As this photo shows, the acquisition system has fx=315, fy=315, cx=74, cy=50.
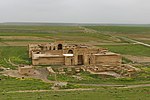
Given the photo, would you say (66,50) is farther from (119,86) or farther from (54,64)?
(119,86)

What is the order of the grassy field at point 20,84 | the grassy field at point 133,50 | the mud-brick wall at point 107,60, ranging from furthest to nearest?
1. the grassy field at point 133,50
2. the mud-brick wall at point 107,60
3. the grassy field at point 20,84

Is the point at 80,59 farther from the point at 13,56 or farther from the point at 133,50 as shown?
the point at 133,50

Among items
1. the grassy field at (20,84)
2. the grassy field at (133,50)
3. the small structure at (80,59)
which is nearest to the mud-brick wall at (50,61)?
the small structure at (80,59)

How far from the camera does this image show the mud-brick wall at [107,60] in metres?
46.4

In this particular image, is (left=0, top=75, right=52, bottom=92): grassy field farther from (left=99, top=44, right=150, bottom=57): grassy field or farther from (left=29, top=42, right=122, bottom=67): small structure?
(left=99, top=44, right=150, bottom=57): grassy field

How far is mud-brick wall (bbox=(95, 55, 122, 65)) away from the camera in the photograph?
4641 cm

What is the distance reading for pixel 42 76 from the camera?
38.1 m

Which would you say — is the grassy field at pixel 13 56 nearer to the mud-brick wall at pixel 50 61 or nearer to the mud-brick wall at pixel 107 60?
the mud-brick wall at pixel 50 61

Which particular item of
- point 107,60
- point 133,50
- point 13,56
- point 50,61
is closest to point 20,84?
point 50,61

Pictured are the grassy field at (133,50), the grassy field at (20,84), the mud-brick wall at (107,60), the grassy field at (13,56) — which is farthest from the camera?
the grassy field at (133,50)

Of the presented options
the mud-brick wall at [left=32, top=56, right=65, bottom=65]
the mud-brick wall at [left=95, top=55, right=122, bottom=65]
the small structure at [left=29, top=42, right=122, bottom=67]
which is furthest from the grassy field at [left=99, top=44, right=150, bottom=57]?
the mud-brick wall at [left=32, top=56, right=65, bottom=65]

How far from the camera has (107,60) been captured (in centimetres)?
4669

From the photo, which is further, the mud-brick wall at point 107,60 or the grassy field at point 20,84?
the mud-brick wall at point 107,60

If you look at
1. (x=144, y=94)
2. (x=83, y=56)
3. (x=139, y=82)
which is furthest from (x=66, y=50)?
(x=144, y=94)
